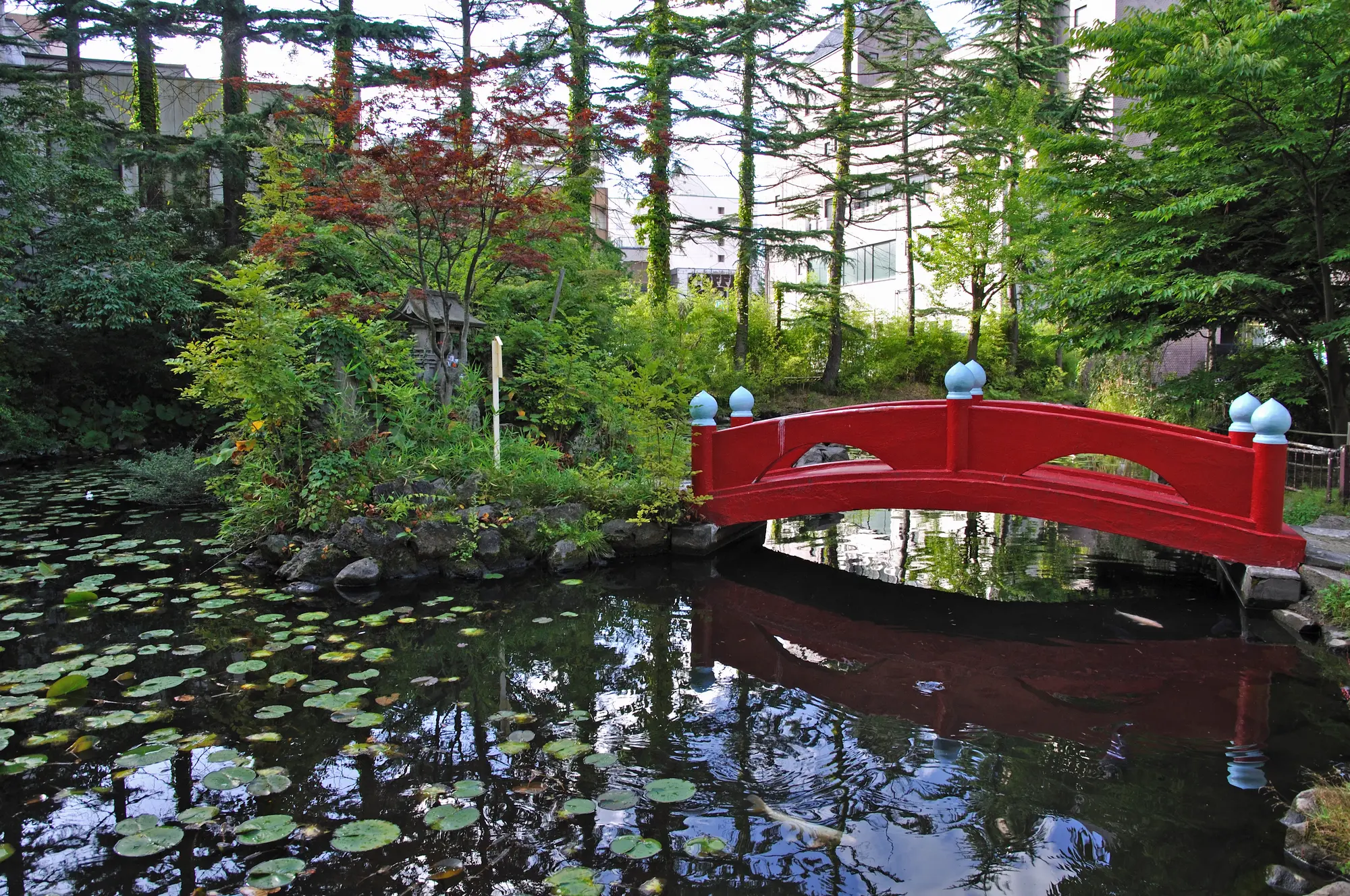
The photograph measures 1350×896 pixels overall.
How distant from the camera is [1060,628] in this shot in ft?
18.3

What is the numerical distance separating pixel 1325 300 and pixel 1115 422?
4074 millimetres

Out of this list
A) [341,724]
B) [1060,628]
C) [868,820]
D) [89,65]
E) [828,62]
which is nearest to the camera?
[868,820]

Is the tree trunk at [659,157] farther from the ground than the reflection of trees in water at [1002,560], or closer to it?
farther from the ground

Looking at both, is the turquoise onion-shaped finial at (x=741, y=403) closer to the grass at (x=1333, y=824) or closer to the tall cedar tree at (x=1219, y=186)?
the tall cedar tree at (x=1219, y=186)

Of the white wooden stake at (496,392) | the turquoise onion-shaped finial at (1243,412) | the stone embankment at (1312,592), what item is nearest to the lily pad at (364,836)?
the white wooden stake at (496,392)

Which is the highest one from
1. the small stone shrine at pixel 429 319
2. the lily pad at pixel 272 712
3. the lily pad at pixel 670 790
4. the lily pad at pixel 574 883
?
the small stone shrine at pixel 429 319

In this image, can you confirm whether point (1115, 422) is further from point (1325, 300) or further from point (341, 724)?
point (341, 724)

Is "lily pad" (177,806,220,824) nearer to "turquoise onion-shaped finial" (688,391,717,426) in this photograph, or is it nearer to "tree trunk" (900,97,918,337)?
"turquoise onion-shaped finial" (688,391,717,426)

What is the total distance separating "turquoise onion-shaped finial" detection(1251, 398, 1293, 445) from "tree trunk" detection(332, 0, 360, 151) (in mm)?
7653

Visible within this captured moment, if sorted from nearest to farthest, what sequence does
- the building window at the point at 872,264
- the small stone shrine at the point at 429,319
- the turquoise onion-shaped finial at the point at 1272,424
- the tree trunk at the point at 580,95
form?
the turquoise onion-shaped finial at the point at 1272,424
the small stone shrine at the point at 429,319
the tree trunk at the point at 580,95
the building window at the point at 872,264

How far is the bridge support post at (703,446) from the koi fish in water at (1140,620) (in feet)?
11.4

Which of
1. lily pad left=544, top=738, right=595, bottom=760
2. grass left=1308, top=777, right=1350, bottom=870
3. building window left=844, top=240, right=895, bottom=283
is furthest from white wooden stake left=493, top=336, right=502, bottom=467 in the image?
building window left=844, top=240, right=895, bottom=283

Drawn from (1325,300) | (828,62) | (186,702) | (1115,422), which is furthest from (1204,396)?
(828,62)

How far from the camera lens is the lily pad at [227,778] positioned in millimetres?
3248
